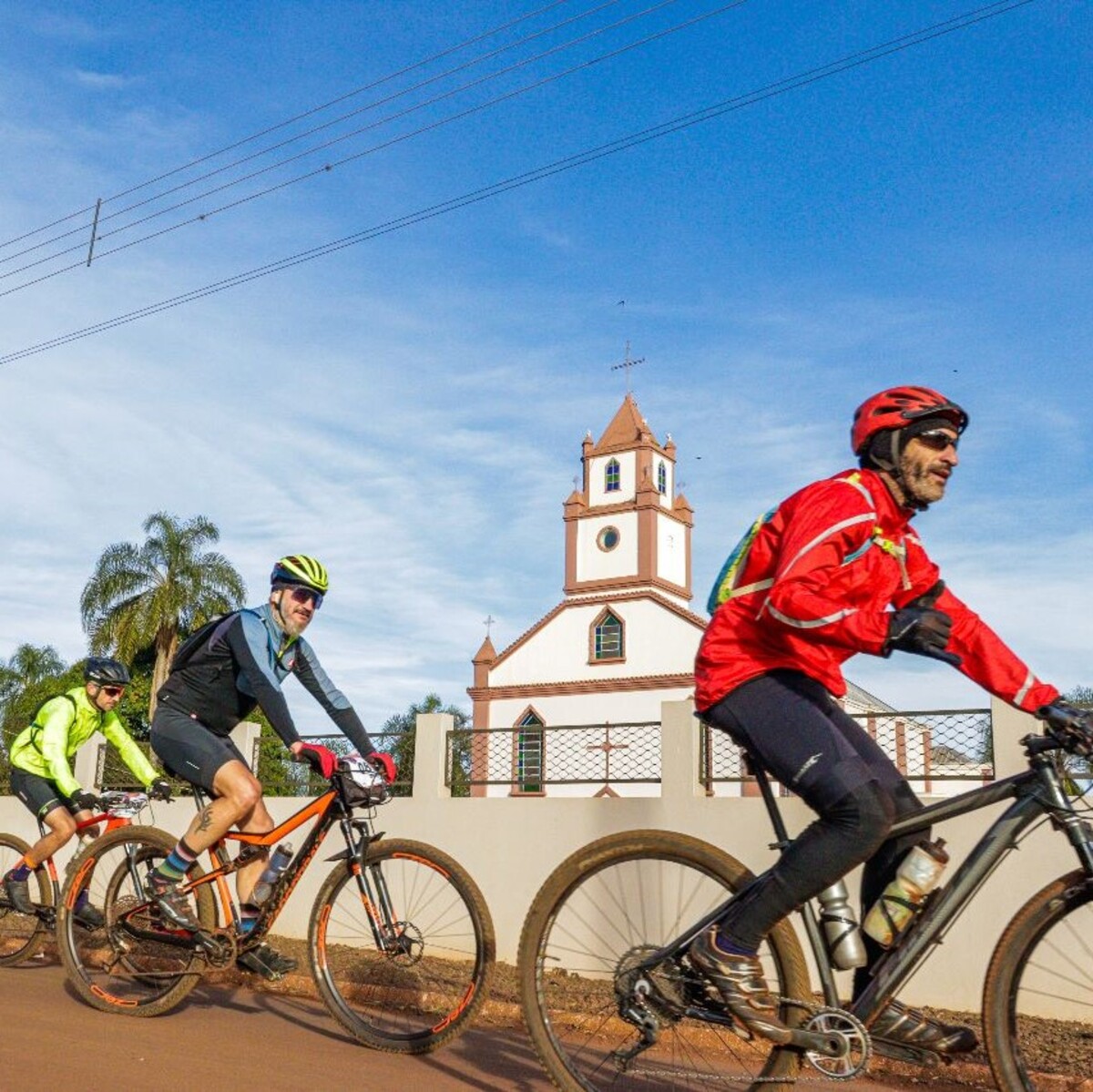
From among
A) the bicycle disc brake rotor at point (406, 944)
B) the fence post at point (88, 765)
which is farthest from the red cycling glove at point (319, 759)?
the fence post at point (88, 765)

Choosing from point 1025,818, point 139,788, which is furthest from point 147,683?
point 1025,818

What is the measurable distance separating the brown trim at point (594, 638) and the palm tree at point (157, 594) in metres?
17.2

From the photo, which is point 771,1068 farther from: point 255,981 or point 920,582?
point 255,981

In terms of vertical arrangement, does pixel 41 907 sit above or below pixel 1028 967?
below

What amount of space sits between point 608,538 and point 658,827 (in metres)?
45.4

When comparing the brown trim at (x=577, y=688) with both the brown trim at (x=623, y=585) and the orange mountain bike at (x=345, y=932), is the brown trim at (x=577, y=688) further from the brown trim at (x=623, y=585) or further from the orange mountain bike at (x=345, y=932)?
the orange mountain bike at (x=345, y=932)

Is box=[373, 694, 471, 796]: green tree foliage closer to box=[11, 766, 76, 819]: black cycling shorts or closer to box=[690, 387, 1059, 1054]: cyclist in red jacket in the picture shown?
box=[11, 766, 76, 819]: black cycling shorts

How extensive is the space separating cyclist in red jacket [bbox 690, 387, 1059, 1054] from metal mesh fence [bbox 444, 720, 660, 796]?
25.9ft

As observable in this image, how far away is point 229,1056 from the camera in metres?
4.88

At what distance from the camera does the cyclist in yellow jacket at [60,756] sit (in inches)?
310

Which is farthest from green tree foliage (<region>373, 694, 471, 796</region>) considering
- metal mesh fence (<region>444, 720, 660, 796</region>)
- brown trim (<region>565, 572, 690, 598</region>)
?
brown trim (<region>565, 572, 690, 598</region>)

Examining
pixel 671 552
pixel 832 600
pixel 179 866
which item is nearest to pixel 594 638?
pixel 671 552

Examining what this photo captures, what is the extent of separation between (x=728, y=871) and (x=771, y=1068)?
0.56 meters

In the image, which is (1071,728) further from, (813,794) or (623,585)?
(623,585)
